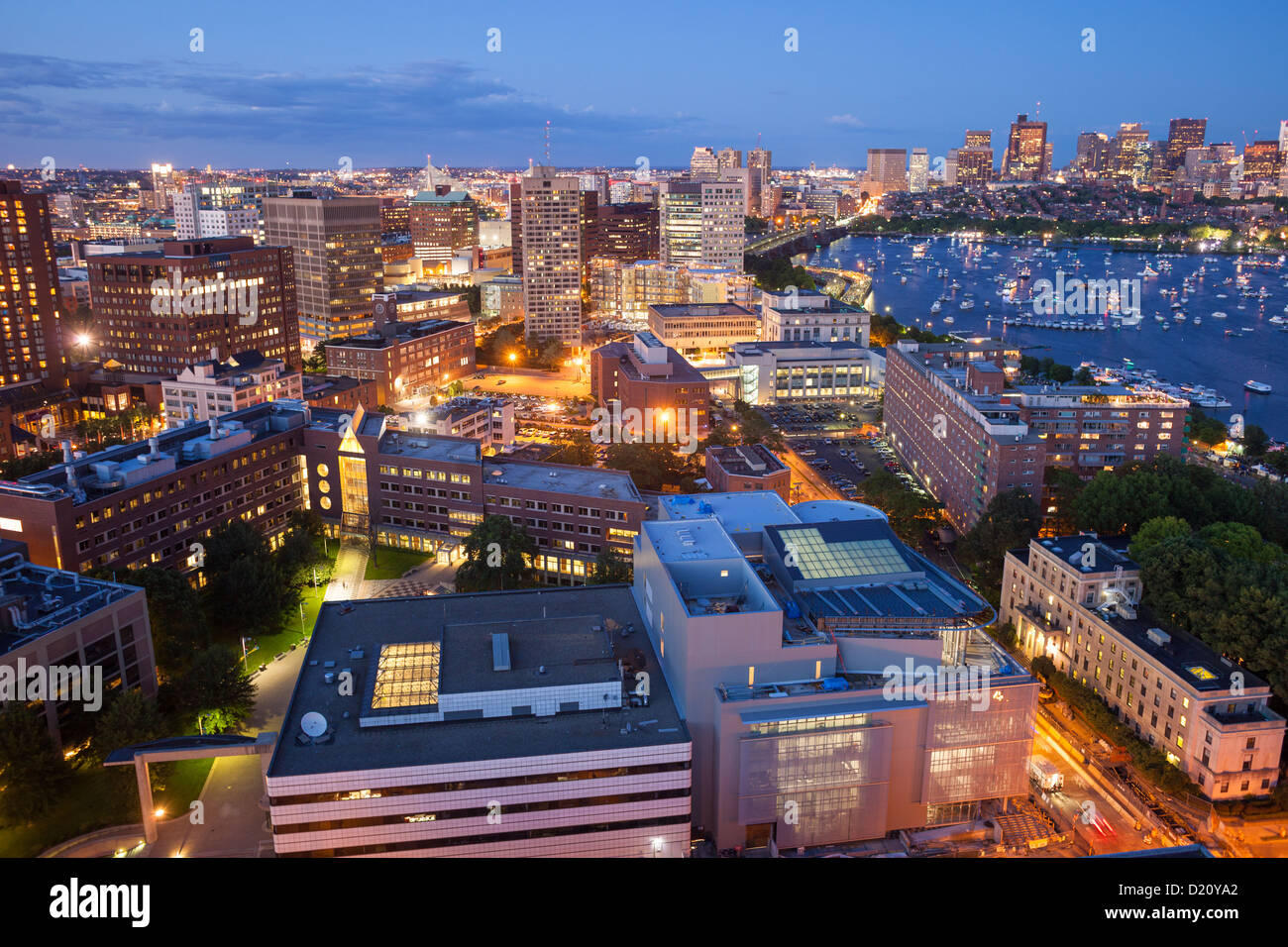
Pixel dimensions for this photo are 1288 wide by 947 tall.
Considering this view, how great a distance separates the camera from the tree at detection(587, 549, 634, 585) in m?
22.1

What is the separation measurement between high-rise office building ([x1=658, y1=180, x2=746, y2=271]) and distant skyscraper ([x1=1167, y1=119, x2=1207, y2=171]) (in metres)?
103

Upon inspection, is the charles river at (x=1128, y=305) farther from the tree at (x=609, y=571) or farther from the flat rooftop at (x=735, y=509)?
the tree at (x=609, y=571)

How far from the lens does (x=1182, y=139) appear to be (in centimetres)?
13650

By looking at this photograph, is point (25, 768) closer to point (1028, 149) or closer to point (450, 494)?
point (450, 494)

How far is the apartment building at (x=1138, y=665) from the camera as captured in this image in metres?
15.9

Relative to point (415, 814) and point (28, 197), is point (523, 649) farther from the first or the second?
point (28, 197)

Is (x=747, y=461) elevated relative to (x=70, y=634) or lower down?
elevated

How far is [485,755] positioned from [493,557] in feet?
32.9

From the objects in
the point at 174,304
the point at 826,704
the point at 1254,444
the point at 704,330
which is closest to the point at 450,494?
the point at 826,704

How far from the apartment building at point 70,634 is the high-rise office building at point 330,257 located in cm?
3447

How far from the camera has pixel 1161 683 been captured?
55.8 feet

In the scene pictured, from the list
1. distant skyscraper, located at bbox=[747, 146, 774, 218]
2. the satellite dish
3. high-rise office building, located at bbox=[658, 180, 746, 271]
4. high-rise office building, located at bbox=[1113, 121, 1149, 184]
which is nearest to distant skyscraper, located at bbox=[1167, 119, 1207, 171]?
high-rise office building, located at bbox=[1113, 121, 1149, 184]

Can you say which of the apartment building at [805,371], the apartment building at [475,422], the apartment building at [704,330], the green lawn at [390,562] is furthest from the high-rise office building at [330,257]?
the green lawn at [390,562]
